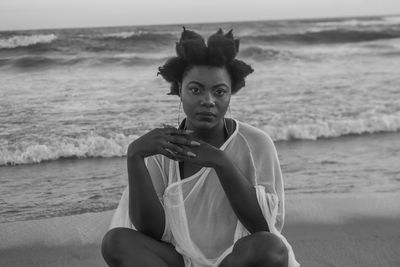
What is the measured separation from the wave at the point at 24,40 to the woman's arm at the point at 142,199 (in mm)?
12282

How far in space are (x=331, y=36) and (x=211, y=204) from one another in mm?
17741

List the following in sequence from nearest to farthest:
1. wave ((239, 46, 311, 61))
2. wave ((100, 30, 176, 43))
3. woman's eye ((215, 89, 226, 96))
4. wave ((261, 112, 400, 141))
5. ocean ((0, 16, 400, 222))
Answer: woman's eye ((215, 89, 226, 96))
ocean ((0, 16, 400, 222))
wave ((261, 112, 400, 141))
wave ((239, 46, 311, 61))
wave ((100, 30, 176, 43))

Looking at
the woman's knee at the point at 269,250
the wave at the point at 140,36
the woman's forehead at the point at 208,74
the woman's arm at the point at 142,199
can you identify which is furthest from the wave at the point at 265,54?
the woman's knee at the point at 269,250

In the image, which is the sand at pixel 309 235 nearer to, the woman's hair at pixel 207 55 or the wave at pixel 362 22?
the woman's hair at pixel 207 55

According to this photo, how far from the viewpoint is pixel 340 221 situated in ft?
14.3

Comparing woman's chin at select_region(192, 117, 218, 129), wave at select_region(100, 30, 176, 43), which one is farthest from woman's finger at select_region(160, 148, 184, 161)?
wave at select_region(100, 30, 176, 43)

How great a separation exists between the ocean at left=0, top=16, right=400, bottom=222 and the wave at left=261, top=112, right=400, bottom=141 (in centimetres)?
1

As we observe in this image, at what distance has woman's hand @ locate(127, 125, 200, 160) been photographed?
2.55 meters

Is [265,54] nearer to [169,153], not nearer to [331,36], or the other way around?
[331,36]

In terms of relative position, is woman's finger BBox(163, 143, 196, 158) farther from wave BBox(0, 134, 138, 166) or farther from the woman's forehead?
wave BBox(0, 134, 138, 166)

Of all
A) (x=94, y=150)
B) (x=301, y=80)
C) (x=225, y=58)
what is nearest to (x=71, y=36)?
(x=301, y=80)

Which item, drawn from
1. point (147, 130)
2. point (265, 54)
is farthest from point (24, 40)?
point (147, 130)

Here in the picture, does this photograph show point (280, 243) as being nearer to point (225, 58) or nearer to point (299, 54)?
point (225, 58)

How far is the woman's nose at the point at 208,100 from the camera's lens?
2670 mm
